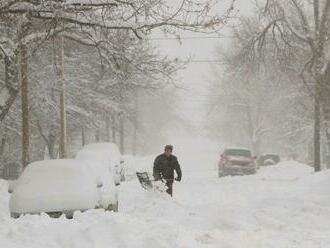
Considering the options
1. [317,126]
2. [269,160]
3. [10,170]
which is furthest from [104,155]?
[269,160]

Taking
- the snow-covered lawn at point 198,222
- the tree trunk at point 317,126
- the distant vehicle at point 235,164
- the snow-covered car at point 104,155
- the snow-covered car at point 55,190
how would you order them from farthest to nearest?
the distant vehicle at point 235,164, the tree trunk at point 317,126, the snow-covered car at point 104,155, the snow-covered car at point 55,190, the snow-covered lawn at point 198,222

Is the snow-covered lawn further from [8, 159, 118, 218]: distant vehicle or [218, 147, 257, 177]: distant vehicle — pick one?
[218, 147, 257, 177]: distant vehicle

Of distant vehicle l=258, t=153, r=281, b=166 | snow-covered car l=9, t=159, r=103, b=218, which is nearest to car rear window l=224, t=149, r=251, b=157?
distant vehicle l=258, t=153, r=281, b=166

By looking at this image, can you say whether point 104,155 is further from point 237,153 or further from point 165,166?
point 237,153

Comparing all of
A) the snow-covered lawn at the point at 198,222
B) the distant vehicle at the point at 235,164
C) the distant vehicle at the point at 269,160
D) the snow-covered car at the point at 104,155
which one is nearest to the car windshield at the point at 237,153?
the distant vehicle at the point at 235,164

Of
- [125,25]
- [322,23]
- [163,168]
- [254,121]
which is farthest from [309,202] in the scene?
[254,121]

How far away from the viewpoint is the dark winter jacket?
1634cm

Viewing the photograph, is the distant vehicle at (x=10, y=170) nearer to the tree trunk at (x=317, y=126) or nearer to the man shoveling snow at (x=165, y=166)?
the tree trunk at (x=317, y=126)

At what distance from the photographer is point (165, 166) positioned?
53.6ft

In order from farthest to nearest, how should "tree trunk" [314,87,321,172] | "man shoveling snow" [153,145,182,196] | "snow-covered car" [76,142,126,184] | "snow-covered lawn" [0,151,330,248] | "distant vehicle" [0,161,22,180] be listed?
"distant vehicle" [0,161,22,180]
"tree trunk" [314,87,321,172]
"snow-covered car" [76,142,126,184]
"man shoveling snow" [153,145,182,196]
"snow-covered lawn" [0,151,330,248]

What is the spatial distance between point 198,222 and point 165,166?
8.90 ft

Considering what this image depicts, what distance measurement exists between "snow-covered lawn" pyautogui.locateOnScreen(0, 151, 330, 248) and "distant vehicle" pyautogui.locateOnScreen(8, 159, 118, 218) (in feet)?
1.76

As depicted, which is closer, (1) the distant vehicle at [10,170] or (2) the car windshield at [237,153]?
(1) the distant vehicle at [10,170]

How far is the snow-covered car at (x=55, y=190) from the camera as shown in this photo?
1223 cm
